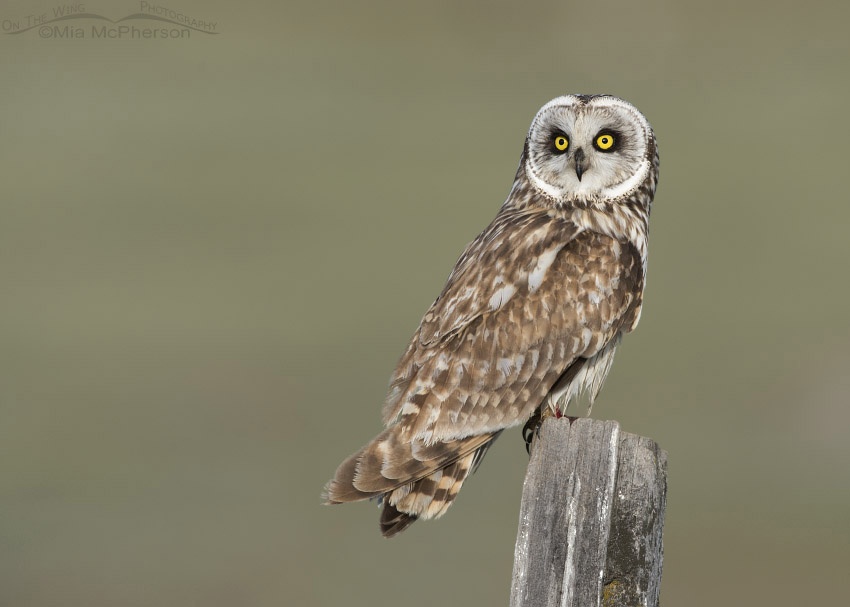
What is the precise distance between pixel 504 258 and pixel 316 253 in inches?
866

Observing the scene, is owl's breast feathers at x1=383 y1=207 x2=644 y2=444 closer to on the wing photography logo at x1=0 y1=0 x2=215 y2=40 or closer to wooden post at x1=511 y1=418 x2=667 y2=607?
wooden post at x1=511 y1=418 x2=667 y2=607

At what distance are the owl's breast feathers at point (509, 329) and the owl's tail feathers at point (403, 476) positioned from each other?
10 centimetres

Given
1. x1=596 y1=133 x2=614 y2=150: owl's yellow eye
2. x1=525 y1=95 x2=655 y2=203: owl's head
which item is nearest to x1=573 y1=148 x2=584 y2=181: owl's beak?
x1=525 y1=95 x2=655 y2=203: owl's head

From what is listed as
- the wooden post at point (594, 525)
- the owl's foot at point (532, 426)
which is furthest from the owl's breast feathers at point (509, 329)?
the wooden post at point (594, 525)

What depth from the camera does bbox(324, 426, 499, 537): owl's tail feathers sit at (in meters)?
5.08

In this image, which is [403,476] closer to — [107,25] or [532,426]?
[532,426]

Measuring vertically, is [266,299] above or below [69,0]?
below

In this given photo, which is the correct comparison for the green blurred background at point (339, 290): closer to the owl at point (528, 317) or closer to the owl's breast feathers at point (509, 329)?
the owl at point (528, 317)

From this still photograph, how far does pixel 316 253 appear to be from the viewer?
27703 millimetres

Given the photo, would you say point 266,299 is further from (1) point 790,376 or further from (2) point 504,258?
(2) point 504,258

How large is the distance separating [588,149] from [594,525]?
2.74m

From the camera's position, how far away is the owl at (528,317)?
17.5ft

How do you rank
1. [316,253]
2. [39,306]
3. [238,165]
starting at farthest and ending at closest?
[238,165]
[316,253]
[39,306]

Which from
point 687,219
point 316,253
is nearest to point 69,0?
point 316,253
